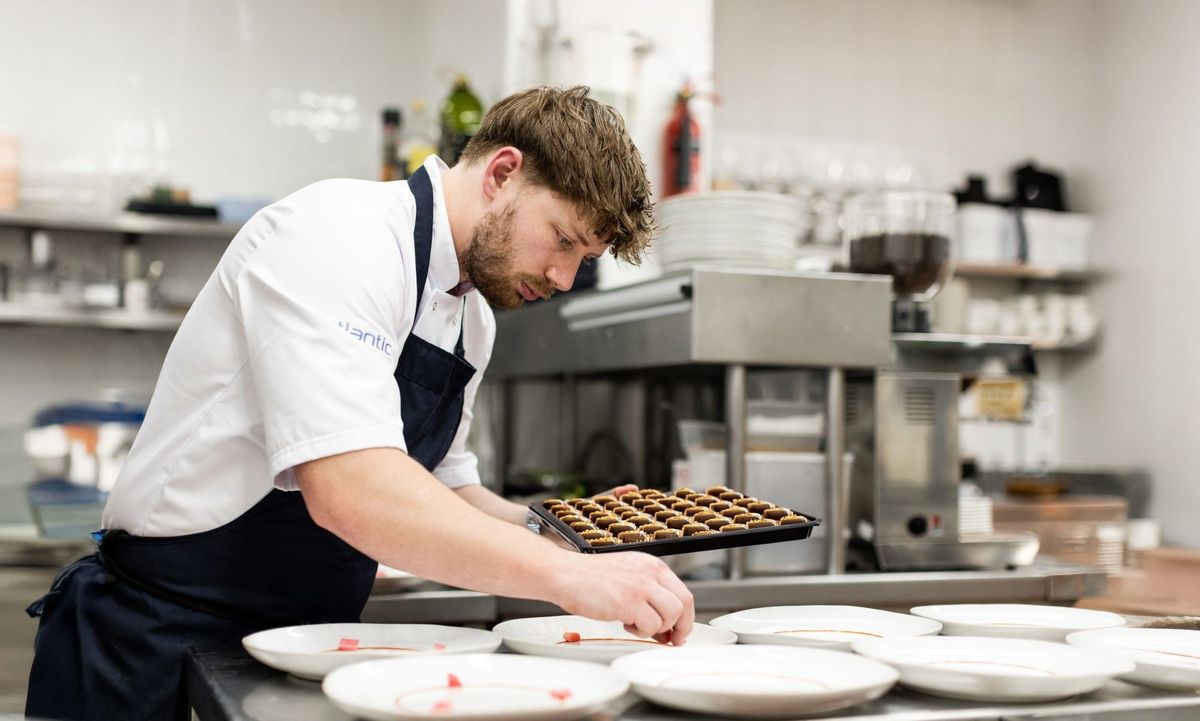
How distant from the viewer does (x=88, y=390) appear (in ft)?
13.8

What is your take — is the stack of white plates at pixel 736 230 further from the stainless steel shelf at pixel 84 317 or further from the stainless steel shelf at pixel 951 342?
the stainless steel shelf at pixel 84 317

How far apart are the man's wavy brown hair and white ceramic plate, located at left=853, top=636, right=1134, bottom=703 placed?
0.64 meters

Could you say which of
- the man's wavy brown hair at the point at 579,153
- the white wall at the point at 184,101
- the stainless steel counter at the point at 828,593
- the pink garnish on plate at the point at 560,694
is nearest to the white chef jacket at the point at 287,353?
the man's wavy brown hair at the point at 579,153

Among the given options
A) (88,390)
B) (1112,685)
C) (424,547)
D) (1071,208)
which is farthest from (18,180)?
(1071,208)

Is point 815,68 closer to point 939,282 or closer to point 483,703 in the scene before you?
point 939,282

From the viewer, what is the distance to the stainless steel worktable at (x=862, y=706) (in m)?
1.04

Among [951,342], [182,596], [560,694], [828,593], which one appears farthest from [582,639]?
[951,342]

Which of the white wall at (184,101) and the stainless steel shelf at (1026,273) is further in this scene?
the stainless steel shelf at (1026,273)

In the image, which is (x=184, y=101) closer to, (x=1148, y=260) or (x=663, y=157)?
(x=663, y=157)

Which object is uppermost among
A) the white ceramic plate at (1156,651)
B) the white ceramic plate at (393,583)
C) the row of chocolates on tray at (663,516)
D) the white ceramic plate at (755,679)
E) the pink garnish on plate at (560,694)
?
the row of chocolates on tray at (663,516)

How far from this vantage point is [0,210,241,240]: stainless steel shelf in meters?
3.83

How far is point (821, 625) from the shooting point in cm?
144

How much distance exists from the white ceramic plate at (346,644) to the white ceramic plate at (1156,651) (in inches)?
28.1

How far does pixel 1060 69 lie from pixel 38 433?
5.17 meters
